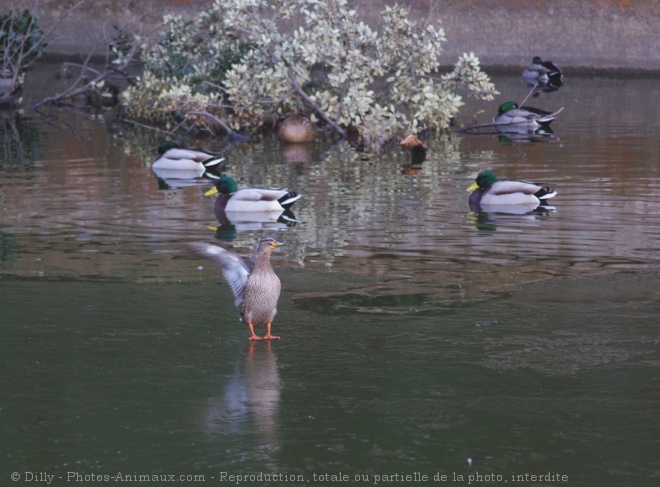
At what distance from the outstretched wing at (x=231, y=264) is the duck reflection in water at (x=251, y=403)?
585 millimetres

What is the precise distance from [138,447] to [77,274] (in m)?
4.44

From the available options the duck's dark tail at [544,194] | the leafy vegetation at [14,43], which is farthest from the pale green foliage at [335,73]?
the duck's dark tail at [544,194]

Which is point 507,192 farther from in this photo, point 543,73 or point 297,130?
point 543,73

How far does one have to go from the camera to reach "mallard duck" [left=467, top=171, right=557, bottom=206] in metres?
14.7

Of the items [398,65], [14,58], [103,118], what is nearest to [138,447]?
[398,65]

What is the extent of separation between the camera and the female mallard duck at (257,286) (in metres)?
8.20

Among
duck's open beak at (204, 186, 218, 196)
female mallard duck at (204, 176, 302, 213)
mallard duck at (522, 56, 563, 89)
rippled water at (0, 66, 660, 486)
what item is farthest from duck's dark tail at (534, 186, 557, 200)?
mallard duck at (522, 56, 563, 89)

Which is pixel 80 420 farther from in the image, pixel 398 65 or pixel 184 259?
pixel 398 65

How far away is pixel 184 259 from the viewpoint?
37.1 ft

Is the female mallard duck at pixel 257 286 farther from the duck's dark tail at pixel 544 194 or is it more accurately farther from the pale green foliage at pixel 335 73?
the pale green foliage at pixel 335 73

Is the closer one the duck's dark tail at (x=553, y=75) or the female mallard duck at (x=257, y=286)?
the female mallard duck at (x=257, y=286)

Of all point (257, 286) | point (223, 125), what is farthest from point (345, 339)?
point (223, 125)

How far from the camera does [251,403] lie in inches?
276

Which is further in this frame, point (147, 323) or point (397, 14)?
point (397, 14)
